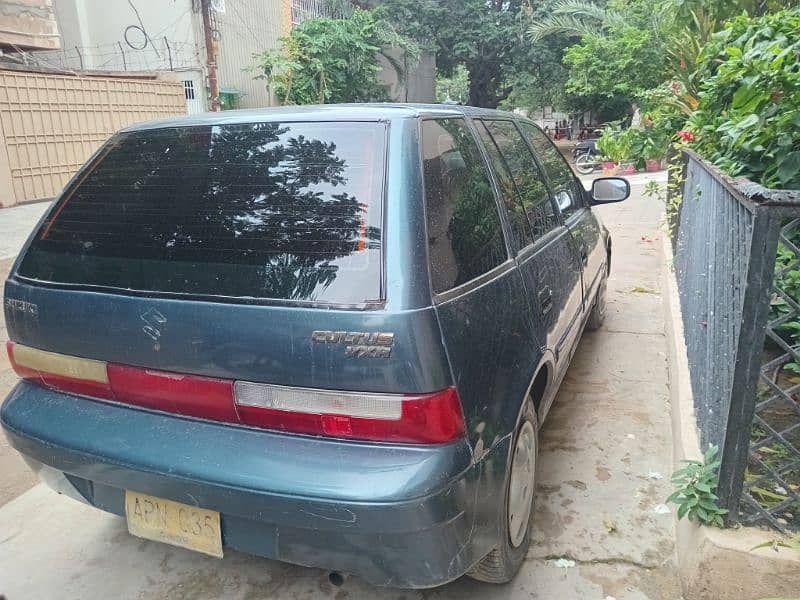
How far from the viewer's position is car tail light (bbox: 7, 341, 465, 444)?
163 centimetres

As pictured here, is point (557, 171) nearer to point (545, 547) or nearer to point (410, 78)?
point (545, 547)

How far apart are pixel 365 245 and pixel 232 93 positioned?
630 inches

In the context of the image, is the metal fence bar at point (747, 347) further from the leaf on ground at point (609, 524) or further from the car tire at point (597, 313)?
the car tire at point (597, 313)

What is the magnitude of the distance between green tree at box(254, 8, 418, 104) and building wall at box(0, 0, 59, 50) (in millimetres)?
4632

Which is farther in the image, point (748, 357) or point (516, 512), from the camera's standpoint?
point (516, 512)

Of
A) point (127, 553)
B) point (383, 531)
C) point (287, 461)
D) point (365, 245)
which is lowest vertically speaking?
point (127, 553)

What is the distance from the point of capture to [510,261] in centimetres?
227

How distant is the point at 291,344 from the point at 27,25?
13768 millimetres

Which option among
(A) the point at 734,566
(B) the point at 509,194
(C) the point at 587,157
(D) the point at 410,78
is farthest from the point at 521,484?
(D) the point at 410,78

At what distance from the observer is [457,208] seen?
2.00 meters

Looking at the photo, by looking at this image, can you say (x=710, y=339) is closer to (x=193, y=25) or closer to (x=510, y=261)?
(x=510, y=261)

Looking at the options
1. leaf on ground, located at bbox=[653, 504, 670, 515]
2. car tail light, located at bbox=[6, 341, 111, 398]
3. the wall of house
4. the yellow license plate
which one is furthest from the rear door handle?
the wall of house

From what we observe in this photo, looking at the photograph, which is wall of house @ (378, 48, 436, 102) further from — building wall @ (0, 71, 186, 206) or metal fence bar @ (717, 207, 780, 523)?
metal fence bar @ (717, 207, 780, 523)

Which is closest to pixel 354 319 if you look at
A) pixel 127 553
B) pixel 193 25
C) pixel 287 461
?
pixel 287 461
